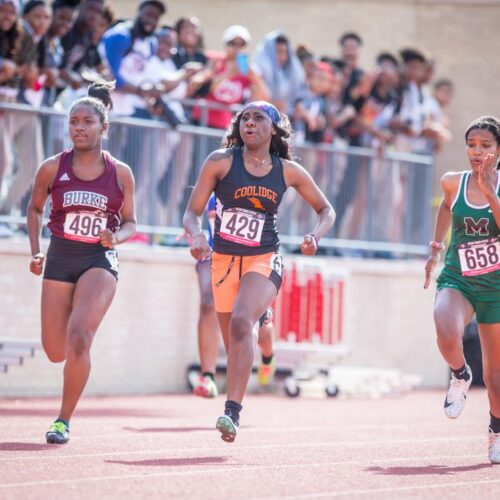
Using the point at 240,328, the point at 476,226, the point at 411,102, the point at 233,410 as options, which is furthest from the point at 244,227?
the point at 411,102

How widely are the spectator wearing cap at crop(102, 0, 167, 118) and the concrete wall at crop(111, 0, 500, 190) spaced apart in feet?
29.8

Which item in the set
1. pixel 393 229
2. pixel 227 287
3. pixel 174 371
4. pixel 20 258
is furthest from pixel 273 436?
pixel 393 229

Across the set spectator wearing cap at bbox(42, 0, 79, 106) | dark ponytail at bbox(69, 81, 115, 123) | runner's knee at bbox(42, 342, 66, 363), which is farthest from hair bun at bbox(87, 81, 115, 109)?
spectator wearing cap at bbox(42, 0, 79, 106)

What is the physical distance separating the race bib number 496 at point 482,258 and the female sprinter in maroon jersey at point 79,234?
2435mm

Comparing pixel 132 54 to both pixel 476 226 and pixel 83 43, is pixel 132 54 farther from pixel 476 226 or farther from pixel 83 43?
pixel 476 226

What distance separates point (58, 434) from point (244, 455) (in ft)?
4.34

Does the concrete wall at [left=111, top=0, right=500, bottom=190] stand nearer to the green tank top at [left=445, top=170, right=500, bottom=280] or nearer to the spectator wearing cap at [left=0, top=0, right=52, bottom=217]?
the spectator wearing cap at [left=0, top=0, right=52, bottom=217]

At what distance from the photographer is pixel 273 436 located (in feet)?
34.4

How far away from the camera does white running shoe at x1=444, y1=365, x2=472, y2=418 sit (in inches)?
353

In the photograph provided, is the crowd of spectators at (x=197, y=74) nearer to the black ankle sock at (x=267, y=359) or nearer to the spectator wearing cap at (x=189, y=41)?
the spectator wearing cap at (x=189, y=41)

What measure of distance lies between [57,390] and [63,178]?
6.17 m

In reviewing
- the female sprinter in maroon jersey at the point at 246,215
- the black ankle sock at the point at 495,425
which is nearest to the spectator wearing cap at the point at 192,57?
the female sprinter in maroon jersey at the point at 246,215

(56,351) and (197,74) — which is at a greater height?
(197,74)

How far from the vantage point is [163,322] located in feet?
52.9
